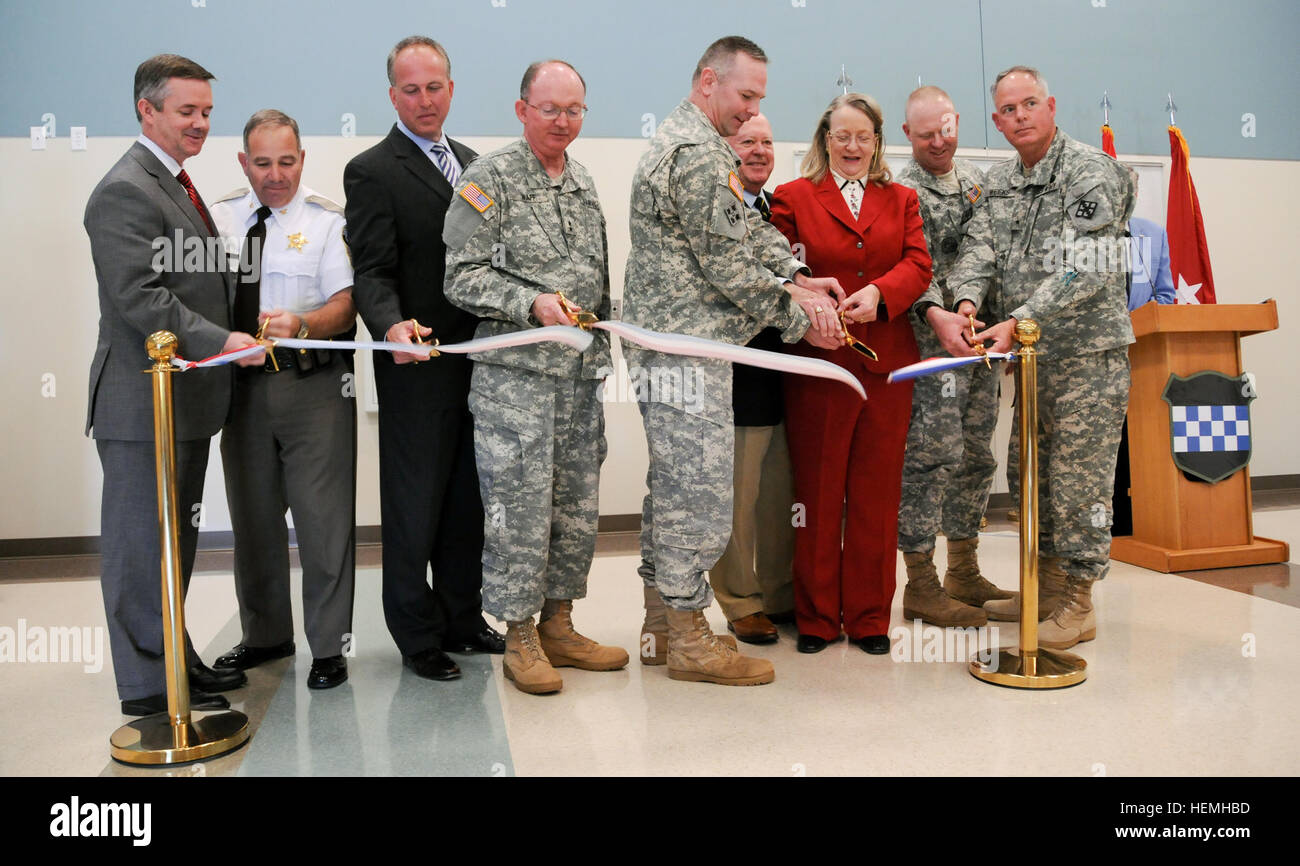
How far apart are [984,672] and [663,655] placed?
3.23 ft

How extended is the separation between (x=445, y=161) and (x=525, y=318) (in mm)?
773

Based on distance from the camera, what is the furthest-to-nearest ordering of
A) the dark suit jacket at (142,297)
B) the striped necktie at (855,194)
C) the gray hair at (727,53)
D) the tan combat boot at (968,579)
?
the tan combat boot at (968,579) → the striped necktie at (855,194) → the gray hair at (727,53) → the dark suit jacket at (142,297)

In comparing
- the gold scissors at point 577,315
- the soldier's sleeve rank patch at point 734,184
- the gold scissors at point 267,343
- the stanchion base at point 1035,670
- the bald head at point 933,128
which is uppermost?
the bald head at point 933,128

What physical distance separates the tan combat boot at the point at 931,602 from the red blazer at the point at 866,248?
770 millimetres

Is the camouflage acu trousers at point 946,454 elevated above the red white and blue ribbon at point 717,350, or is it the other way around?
the red white and blue ribbon at point 717,350

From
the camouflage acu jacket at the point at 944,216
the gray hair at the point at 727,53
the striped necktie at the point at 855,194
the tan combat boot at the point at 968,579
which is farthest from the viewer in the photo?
the tan combat boot at the point at 968,579

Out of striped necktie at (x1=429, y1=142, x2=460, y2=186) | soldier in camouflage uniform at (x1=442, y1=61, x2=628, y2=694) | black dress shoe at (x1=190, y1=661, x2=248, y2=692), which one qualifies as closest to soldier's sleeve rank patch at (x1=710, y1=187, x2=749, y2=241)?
Result: soldier in camouflage uniform at (x1=442, y1=61, x2=628, y2=694)

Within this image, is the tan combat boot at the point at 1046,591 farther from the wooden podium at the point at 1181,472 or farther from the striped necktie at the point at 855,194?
the striped necktie at the point at 855,194

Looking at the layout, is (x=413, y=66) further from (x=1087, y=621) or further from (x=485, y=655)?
(x=1087, y=621)

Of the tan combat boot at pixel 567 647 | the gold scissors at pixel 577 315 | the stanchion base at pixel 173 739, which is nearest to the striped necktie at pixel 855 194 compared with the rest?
the gold scissors at pixel 577 315

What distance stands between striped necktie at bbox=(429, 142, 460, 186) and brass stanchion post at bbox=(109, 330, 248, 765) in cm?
105

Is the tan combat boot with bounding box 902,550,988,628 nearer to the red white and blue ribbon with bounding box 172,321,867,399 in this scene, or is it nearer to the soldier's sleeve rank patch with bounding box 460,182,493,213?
the red white and blue ribbon with bounding box 172,321,867,399

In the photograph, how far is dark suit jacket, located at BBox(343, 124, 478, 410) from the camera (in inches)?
118

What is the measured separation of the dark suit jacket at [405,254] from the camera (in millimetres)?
3004
